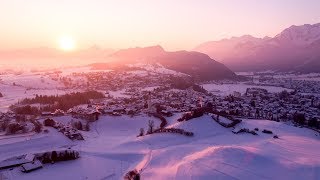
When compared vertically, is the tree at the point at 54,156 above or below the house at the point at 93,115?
below

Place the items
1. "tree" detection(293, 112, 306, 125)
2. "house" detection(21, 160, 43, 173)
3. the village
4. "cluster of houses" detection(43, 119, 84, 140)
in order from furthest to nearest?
1. "tree" detection(293, 112, 306, 125)
2. the village
3. "cluster of houses" detection(43, 119, 84, 140)
4. "house" detection(21, 160, 43, 173)

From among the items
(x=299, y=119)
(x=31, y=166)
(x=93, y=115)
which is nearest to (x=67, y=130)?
(x=93, y=115)

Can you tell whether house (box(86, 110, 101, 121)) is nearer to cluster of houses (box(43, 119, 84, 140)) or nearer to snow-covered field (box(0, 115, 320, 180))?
snow-covered field (box(0, 115, 320, 180))

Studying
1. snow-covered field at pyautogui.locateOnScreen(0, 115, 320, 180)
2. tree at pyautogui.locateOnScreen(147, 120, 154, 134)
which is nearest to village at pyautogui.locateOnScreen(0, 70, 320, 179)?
tree at pyautogui.locateOnScreen(147, 120, 154, 134)

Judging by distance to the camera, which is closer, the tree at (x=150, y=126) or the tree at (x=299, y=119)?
the tree at (x=150, y=126)

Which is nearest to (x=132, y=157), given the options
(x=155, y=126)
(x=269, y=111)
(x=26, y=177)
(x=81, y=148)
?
(x=81, y=148)

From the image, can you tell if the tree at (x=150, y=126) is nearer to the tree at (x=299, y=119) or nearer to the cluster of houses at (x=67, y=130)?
the cluster of houses at (x=67, y=130)

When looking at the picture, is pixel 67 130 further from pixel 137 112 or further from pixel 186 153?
pixel 186 153

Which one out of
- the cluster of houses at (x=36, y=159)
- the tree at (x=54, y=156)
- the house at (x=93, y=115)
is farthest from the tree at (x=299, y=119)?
the tree at (x=54, y=156)
